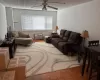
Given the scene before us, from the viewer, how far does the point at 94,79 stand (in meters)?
2.64

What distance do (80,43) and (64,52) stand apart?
87cm

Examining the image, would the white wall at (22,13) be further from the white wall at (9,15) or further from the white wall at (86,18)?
the white wall at (86,18)

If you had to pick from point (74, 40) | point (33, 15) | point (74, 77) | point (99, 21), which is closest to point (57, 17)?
point (33, 15)

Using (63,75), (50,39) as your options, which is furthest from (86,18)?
(50,39)

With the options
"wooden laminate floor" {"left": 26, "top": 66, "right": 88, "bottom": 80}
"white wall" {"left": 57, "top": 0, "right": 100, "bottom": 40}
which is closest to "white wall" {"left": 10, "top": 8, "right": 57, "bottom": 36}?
"white wall" {"left": 57, "top": 0, "right": 100, "bottom": 40}

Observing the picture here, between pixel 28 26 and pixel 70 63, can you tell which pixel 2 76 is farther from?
pixel 28 26

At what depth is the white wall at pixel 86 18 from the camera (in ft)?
11.8

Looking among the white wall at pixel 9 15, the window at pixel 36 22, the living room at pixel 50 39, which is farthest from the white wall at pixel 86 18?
the white wall at pixel 9 15

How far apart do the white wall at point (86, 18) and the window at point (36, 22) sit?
255cm

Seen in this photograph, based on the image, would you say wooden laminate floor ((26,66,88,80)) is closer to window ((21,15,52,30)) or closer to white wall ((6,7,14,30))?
white wall ((6,7,14,30))

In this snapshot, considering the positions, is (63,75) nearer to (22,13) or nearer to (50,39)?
(50,39)

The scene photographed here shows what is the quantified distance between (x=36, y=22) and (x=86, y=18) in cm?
449

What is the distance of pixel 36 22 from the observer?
777cm

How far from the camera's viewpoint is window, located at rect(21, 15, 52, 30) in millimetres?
7526
